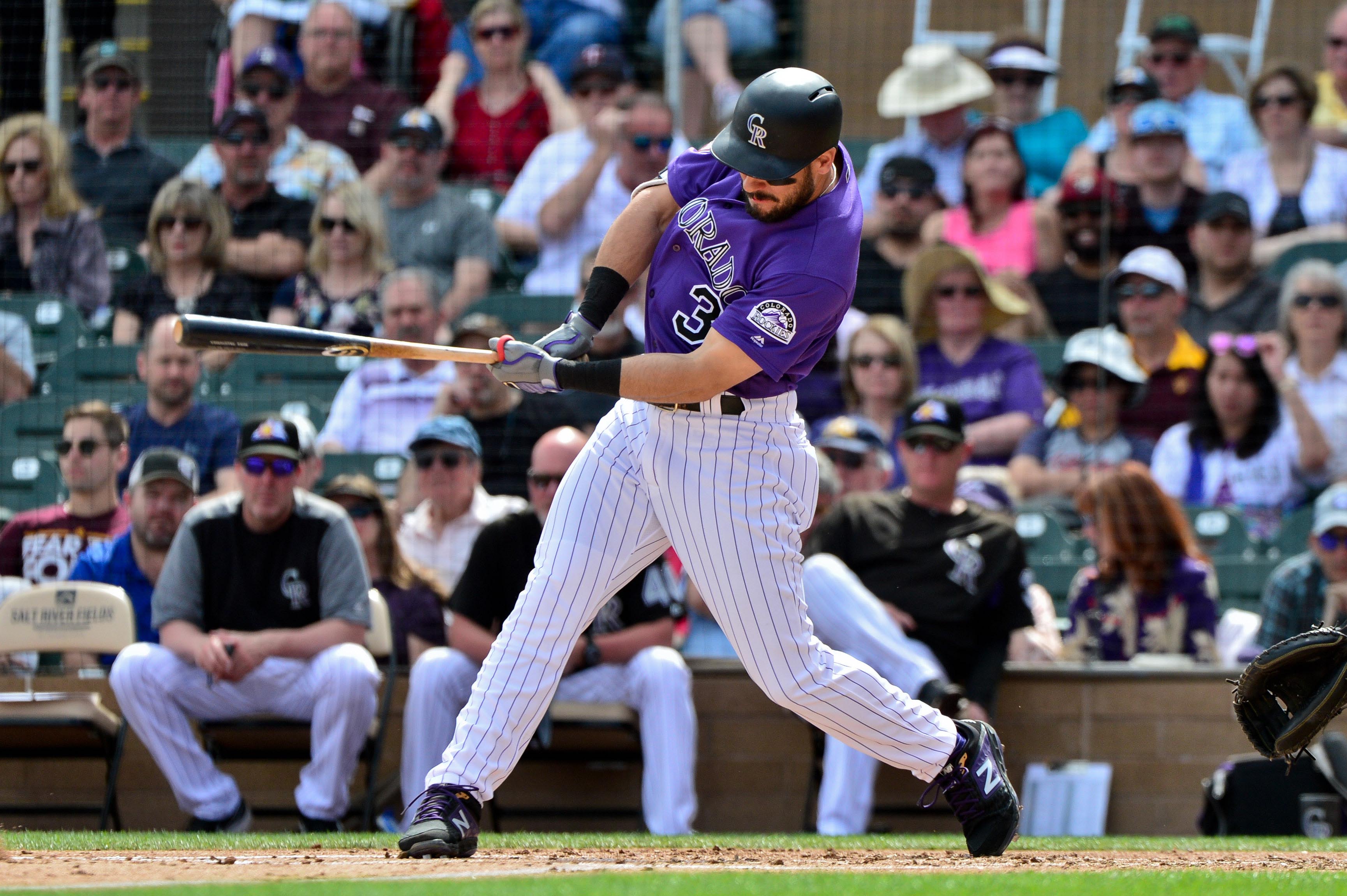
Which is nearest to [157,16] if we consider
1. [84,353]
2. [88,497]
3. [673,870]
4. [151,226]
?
[151,226]

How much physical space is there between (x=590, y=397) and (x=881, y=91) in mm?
2896

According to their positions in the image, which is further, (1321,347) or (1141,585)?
(1321,347)

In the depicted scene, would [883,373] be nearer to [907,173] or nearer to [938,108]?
[907,173]

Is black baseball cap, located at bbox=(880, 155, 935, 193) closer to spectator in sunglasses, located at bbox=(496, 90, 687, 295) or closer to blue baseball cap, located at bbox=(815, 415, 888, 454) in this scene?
spectator in sunglasses, located at bbox=(496, 90, 687, 295)

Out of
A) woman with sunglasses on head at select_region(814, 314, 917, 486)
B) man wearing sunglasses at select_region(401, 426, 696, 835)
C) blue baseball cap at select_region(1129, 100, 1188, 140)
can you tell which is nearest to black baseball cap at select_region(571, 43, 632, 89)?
woman with sunglasses on head at select_region(814, 314, 917, 486)

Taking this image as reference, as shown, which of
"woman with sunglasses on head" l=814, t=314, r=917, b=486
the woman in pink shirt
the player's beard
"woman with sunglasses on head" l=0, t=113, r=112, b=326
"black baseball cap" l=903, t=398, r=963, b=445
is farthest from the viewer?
the woman in pink shirt

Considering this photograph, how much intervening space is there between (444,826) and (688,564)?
78cm

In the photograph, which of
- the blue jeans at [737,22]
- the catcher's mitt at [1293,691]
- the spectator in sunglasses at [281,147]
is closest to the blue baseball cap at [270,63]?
the spectator in sunglasses at [281,147]

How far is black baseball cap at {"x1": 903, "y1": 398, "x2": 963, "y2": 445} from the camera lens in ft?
19.8

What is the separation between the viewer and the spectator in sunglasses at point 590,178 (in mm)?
7789

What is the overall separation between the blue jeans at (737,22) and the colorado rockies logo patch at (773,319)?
18.0 ft

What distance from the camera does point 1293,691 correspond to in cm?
394

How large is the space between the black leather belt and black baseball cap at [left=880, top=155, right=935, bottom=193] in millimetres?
4465

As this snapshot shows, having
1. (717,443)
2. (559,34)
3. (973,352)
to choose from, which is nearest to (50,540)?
(717,443)
